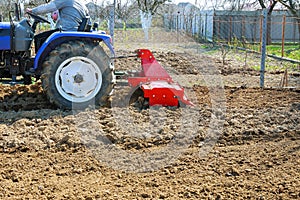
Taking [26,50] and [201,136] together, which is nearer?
[201,136]

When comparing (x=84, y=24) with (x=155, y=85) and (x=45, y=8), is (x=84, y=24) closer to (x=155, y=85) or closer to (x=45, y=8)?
(x=45, y=8)

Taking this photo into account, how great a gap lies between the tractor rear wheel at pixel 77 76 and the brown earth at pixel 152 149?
0.89 feet

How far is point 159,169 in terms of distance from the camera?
4172 mm

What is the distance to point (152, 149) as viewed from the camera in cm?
473

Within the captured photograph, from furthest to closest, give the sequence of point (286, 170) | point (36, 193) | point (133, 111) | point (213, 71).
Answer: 1. point (213, 71)
2. point (133, 111)
3. point (286, 170)
4. point (36, 193)

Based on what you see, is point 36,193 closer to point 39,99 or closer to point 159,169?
point 159,169

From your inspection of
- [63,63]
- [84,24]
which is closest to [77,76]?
[63,63]

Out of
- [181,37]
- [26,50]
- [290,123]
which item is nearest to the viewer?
[290,123]

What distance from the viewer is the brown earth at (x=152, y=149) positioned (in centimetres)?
373

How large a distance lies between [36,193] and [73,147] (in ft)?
3.80

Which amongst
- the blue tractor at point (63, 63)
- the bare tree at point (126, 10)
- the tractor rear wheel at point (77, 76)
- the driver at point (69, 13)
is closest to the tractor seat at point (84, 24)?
the blue tractor at point (63, 63)

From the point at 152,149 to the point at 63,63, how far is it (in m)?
2.09

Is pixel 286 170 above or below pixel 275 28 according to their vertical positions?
below

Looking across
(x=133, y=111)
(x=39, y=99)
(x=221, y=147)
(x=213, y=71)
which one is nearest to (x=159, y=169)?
(x=221, y=147)
